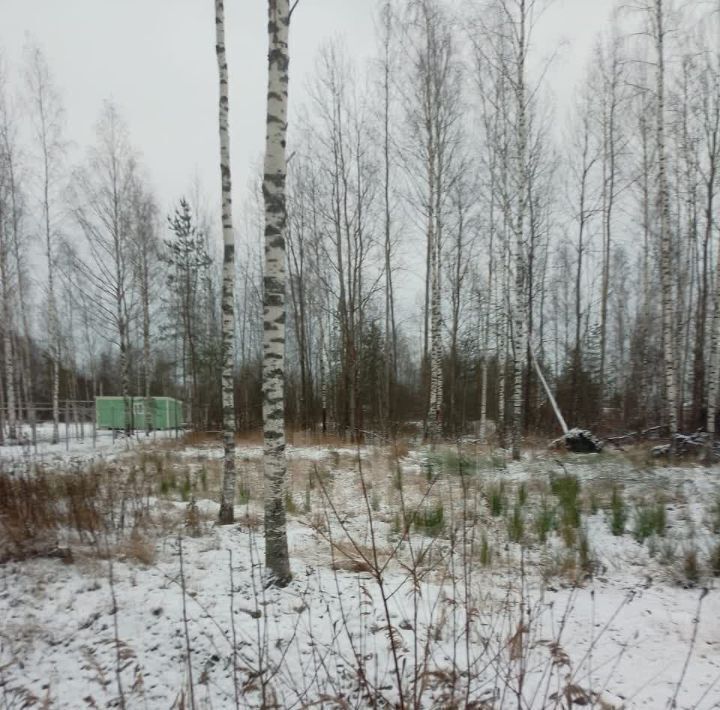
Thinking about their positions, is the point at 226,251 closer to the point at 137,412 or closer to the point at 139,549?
the point at 139,549

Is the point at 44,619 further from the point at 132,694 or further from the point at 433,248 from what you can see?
the point at 433,248

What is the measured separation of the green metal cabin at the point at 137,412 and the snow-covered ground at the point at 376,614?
626 inches

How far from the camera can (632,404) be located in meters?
16.9

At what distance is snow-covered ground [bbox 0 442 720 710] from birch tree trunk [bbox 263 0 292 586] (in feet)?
0.95

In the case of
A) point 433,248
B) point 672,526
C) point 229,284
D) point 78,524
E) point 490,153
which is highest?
point 490,153

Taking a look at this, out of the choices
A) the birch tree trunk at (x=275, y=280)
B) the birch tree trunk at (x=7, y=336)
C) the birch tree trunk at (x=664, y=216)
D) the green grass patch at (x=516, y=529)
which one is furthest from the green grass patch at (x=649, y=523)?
the birch tree trunk at (x=7, y=336)

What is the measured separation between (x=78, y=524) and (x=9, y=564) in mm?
661

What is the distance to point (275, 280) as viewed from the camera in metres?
3.79

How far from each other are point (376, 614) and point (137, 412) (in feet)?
67.7

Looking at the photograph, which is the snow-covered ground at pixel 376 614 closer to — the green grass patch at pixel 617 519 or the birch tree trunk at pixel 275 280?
the green grass patch at pixel 617 519

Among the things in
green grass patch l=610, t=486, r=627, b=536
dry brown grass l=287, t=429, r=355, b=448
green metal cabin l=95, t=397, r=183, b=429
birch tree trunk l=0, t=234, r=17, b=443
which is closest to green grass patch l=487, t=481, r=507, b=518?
green grass patch l=610, t=486, r=627, b=536

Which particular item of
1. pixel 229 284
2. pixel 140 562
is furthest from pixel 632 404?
pixel 140 562

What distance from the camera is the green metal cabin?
20469 millimetres

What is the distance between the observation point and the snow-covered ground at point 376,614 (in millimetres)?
2381
